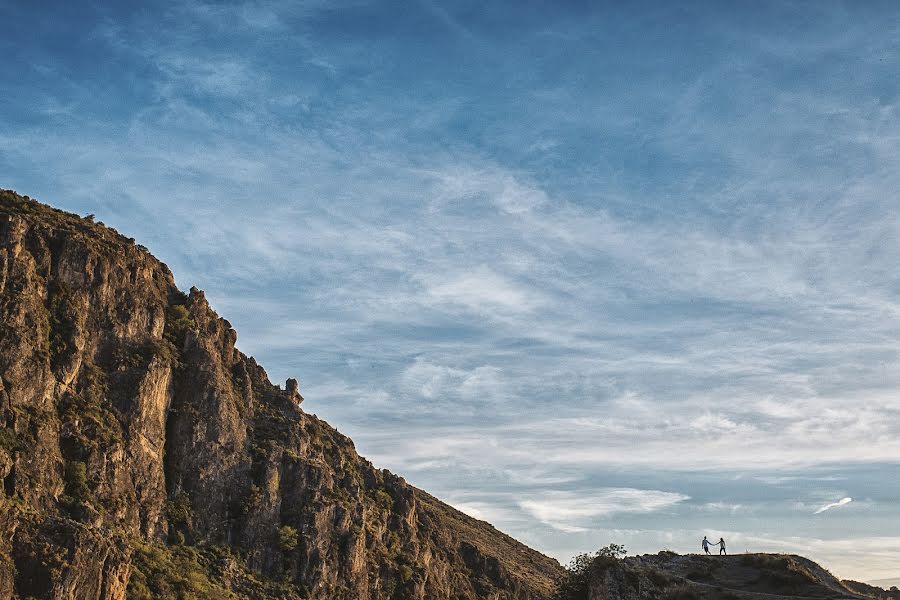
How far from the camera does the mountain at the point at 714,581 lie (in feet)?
141

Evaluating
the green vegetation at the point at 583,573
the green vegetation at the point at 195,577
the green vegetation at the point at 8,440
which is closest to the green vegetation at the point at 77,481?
the green vegetation at the point at 8,440

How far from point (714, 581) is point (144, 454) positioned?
311 ft

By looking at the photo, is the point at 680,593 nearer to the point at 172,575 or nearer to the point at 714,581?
the point at 714,581

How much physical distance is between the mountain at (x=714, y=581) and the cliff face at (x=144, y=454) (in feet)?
189

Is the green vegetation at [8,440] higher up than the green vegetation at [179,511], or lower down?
higher up

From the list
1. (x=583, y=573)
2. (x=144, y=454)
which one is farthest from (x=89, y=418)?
(x=583, y=573)

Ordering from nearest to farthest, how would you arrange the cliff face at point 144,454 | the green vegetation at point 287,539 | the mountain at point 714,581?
the mountain at point 714,581 → the cliff face at point 144,454 → the green vegetation at point 287,539

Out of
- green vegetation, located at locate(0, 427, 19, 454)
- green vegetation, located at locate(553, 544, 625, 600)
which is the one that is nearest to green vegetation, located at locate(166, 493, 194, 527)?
green vegetation, located at locate(0, 427, 19, 454)

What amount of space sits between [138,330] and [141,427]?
→ 56.2ft

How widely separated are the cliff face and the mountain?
57.5 m

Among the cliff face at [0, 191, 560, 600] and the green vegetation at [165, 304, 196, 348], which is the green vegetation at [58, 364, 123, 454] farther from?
the green vegetation at [165, 304, 196, 348]

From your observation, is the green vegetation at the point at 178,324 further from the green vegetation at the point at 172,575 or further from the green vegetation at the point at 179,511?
the green vegetation at the point at 172,575

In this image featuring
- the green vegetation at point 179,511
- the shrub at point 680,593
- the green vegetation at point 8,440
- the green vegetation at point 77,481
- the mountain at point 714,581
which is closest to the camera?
the shrub at point 680,593

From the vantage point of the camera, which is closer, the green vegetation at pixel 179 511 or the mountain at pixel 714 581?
the mountain at pixel 714 581
